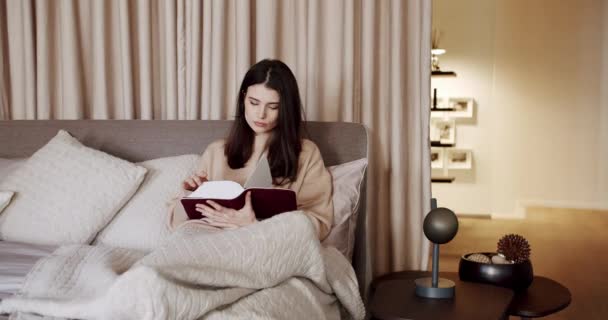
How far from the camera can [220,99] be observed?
261 cm

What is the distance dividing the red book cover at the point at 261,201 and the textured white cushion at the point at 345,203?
24 centimetres

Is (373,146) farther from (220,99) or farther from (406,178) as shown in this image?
(220,99)

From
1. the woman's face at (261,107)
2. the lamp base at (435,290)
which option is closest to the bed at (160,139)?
the woman's face at (261,107)

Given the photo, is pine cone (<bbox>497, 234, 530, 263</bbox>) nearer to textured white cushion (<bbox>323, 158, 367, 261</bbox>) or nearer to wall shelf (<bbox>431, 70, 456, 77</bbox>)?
textured white cushion (<bbox>323, 158, 367, 261</bbox>)

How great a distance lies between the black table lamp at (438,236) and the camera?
1.71 meters

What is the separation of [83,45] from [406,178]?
1.45m

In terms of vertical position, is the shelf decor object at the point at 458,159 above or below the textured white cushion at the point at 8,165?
below

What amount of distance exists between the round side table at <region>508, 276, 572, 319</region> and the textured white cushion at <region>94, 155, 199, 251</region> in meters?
1.06

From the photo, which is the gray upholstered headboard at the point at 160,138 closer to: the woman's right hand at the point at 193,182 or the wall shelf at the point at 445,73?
the woman's right hand at the point at 193,182

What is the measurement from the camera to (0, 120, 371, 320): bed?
7.42 ft

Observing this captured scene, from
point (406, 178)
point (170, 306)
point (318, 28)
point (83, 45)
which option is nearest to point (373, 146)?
point (406, 178)

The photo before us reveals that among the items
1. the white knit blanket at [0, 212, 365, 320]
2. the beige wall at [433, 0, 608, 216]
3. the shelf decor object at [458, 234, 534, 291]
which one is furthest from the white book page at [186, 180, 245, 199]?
the beige wall at [433, 0, 608, 216]

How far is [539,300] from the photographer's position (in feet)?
6.17

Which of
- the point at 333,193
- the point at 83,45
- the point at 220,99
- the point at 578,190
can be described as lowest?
the point at 578,190
